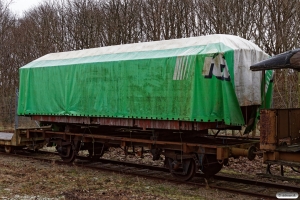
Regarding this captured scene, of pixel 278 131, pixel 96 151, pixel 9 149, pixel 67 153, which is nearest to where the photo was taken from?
pixel 278 131

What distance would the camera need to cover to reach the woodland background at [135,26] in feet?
70.6

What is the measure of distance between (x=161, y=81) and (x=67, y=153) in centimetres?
490

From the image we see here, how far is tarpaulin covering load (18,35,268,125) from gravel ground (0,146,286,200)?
1711 mm

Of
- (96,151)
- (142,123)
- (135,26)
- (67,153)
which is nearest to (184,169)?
(142,123)

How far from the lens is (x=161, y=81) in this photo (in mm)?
10227

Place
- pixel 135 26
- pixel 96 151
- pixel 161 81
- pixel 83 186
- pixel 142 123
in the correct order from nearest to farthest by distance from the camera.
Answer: pixel 83 186, pixel 161 81, pixel 142 123, pixel 96 151, pixel 135 26

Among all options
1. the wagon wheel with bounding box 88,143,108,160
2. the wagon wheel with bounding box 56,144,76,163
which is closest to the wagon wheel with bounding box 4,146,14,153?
the wagon wheel with bounding box 56,144,76,163

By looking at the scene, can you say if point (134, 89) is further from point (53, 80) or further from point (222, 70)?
point (53, 80)

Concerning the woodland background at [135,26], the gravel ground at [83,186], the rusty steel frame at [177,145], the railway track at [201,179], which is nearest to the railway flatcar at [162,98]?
the rusty steel frame at [177,145]

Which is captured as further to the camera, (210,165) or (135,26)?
(135,26)

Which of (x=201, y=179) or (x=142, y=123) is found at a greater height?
(x=142, y=123)

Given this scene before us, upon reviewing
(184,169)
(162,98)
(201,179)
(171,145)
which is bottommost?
(201,179)

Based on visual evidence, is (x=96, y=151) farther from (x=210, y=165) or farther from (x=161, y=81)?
(x=210, y=165)

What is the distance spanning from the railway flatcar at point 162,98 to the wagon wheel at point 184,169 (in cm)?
3
